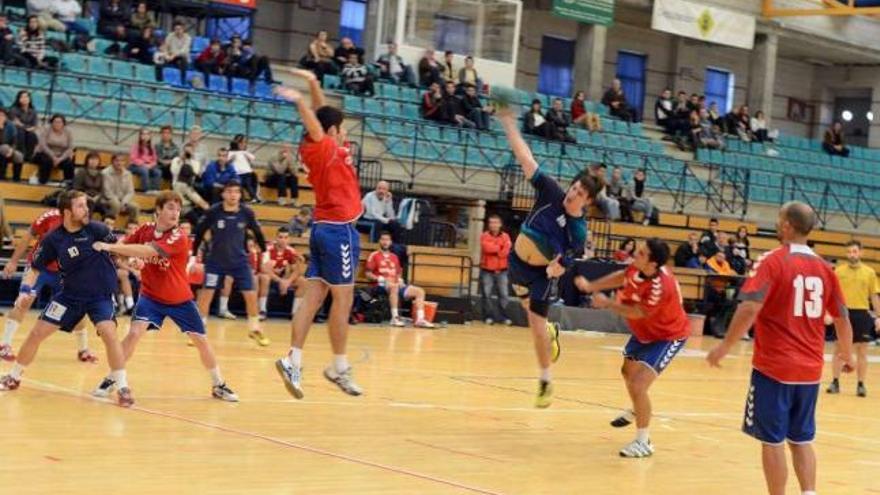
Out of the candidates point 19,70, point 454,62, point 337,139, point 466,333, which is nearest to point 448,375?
point 337,139

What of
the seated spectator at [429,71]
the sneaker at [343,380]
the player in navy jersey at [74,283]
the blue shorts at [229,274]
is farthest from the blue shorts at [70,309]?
the seated spectator at [429,71]

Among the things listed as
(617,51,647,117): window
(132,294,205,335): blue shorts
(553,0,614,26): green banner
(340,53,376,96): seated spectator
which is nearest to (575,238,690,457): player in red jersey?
(132,294,205,335): blue shorts

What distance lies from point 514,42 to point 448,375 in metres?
21.7

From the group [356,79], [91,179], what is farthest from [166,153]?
[356,79]

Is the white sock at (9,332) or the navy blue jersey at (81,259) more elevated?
the navy blue jersey at (81,259)

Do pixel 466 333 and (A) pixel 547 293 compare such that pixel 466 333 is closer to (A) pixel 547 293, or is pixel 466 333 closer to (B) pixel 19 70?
(B) pixel 19 70

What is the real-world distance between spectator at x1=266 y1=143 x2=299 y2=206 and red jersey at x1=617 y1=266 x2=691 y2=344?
15.6 m

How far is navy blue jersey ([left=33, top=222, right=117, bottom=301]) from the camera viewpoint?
1192cm

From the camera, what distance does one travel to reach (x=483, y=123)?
108ft

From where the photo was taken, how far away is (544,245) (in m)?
12.4

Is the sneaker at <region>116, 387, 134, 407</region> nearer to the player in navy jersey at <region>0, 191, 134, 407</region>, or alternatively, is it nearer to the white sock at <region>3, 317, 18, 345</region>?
the player in navy jersey at <region>0, 191, 134, 407</region>

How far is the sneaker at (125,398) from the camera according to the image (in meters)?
11.6

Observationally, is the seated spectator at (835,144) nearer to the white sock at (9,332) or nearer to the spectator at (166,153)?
the spectator at (166,153)

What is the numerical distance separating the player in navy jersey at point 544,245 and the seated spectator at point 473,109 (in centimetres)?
2021
